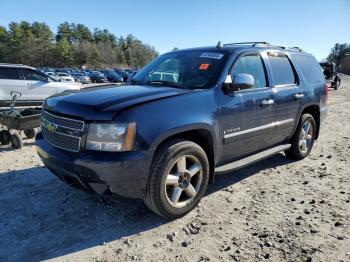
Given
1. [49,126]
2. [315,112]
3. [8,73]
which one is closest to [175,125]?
[49,126]

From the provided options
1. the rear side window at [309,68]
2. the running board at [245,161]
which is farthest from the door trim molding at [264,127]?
the rear side window at [309,68]

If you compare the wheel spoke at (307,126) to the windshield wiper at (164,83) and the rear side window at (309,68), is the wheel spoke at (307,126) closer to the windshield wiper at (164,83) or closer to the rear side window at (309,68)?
the rear side window at (309,68)

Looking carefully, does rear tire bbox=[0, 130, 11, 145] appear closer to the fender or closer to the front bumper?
the front bumper

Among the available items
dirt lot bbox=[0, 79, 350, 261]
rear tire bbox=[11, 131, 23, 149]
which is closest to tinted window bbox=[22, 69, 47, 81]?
rear tire bbox=[11, 131, 23, 149]

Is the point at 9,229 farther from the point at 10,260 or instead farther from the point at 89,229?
the point at 89,229

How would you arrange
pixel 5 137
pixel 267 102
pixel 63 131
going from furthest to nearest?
1. pixel 5 137
2. pixel 267 102
3. pixel 63 131

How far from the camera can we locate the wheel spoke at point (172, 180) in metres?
3.58

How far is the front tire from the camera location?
3.43 m

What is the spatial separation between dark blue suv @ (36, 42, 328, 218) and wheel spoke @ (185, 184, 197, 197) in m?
0.01

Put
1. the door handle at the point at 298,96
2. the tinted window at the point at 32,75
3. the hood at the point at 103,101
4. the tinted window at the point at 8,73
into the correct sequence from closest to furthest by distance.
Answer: the hood at the point at 103,101 < the door handle at the point at 298,96 < the tinted window at the point at 8,73 < the tinted window at the point at 32,75

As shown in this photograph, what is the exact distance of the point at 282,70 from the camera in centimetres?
533

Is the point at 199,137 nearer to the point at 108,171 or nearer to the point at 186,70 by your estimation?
the point at 186,70

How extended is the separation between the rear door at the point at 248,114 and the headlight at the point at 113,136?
1275 mm

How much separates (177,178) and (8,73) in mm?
10157
